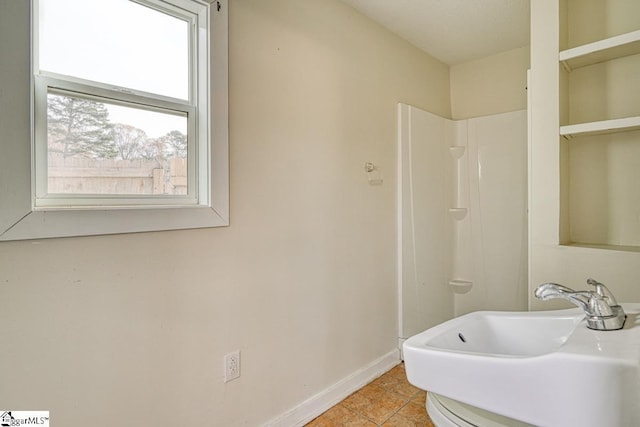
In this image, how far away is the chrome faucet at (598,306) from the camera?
0.86 m

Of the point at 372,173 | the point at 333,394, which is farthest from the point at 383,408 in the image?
the point at 372,173

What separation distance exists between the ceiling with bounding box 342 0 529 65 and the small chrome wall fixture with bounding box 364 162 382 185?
98 cm

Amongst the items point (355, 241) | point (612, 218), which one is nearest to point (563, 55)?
point (612, 218)

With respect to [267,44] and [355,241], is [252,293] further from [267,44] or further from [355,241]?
[267,44]

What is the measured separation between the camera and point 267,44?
1691mm

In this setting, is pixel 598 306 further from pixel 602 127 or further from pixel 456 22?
pixel 456 22

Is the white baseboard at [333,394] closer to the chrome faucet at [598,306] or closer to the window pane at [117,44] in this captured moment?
the chrome faucet at [598,306]

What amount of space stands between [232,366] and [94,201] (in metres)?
0.89

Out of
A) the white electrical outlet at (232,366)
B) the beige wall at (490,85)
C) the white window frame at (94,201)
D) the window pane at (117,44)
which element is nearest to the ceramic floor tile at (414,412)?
the white electrical outlet at (232,366)

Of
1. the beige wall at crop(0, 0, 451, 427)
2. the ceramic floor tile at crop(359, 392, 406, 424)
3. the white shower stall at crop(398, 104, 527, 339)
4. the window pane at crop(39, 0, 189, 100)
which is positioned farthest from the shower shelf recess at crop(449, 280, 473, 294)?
the window pane at crop(39, 0, 189, 100)

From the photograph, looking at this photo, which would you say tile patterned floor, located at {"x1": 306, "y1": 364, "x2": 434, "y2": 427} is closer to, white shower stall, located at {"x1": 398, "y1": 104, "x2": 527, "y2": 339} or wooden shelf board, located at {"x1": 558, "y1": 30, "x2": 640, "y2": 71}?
white shower stall, located at {"x1": 398, "y1": 104, "x2": 527, "y2": 339}

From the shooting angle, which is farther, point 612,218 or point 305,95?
point 305,95

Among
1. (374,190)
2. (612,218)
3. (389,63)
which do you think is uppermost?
(389,63)

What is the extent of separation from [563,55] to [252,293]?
187cm
